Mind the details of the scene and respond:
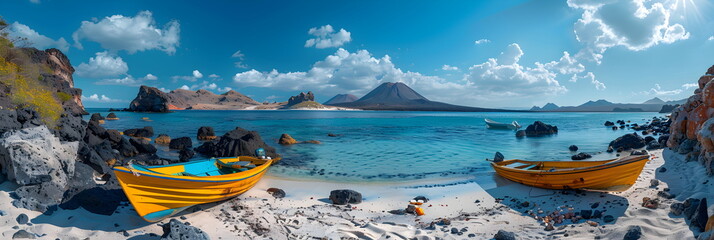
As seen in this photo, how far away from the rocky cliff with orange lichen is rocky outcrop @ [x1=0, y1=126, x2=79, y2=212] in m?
17.7

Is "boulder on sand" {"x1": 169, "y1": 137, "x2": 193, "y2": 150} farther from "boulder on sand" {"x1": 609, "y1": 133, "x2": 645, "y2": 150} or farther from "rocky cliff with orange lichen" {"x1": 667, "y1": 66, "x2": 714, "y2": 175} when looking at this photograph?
"boulder on sand" {"x1": 609, "y1": 133, "x2": 645, "y2": 150}

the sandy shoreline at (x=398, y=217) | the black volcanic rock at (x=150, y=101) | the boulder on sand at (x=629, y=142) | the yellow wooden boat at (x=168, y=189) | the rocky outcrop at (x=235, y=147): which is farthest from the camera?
the black volcanic rock at (x=150, y=101)

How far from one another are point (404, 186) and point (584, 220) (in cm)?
647

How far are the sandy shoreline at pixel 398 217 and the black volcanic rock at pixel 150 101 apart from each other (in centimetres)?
14854

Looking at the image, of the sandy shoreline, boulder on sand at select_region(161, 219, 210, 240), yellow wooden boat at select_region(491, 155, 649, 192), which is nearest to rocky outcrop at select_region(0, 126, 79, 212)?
Result: the sandy shoreline

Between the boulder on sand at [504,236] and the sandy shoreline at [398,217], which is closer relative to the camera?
the boulder on sand at [504,236]

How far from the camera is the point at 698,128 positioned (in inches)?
480

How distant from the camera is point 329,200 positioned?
10.5m

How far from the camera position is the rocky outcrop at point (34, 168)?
7.20 m

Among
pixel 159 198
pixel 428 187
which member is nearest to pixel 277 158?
pixel 428 187

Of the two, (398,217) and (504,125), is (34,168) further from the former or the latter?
(504,125)

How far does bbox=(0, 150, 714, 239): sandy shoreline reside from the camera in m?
6.80

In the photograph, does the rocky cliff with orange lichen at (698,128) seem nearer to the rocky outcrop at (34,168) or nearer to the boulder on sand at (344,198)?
the boulder on sand at (344,198)

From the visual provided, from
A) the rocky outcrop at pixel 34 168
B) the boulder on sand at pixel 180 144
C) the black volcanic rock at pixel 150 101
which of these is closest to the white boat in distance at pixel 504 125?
the boulder on sand at pixel 180 144
